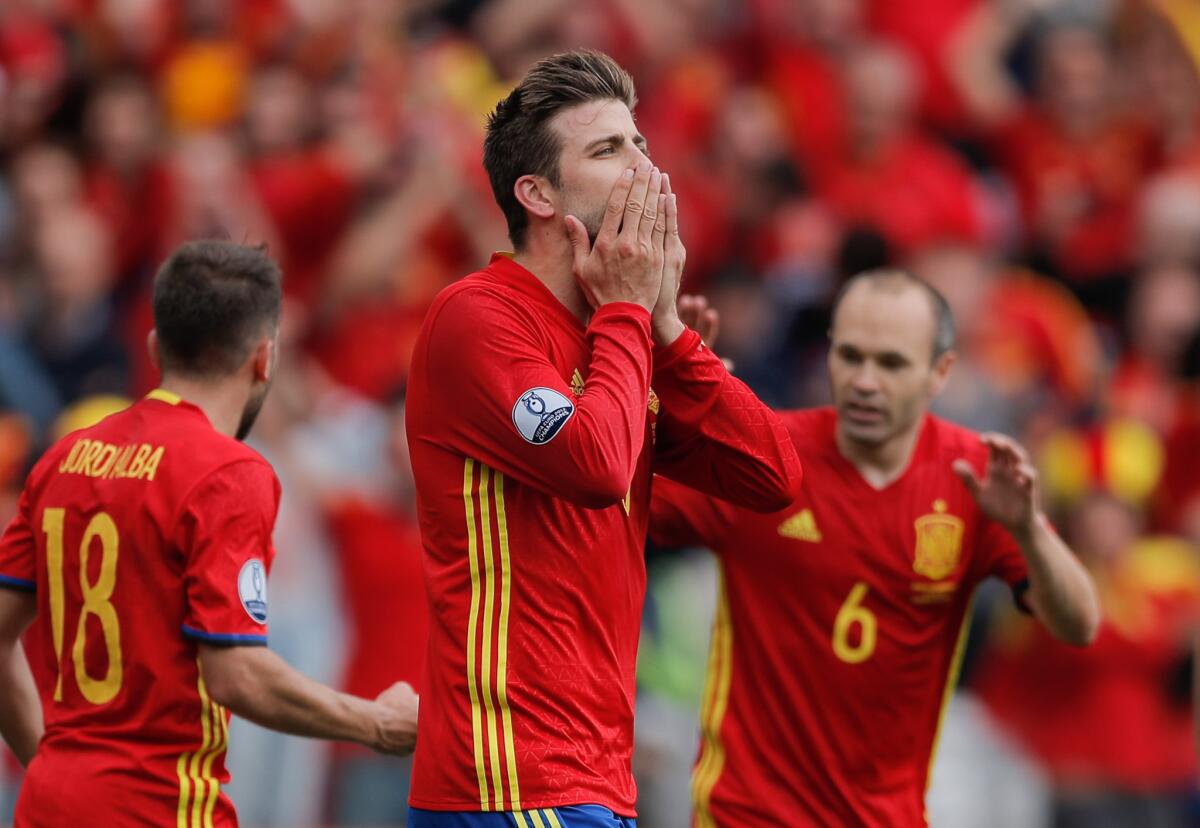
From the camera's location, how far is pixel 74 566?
469cm

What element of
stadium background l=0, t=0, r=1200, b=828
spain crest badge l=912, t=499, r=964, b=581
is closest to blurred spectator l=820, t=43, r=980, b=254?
stadium background l=0, t=0, r=1200, b=828

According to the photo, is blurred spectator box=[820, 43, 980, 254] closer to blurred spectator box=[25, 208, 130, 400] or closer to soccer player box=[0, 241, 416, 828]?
blurred spectator box=[25, 208, 130, 400]

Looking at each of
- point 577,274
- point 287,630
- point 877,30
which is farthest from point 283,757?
point 877,30

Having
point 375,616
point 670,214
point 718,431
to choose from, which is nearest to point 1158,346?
point 375,616

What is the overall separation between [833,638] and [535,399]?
1845 mm

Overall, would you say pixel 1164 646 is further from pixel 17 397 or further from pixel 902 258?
pixel 17 397

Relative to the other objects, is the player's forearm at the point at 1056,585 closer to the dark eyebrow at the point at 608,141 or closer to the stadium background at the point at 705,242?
the dark eyebrow at the point at 608,141

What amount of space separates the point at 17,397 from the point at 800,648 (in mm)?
5235

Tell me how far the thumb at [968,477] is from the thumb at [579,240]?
5.15 feet

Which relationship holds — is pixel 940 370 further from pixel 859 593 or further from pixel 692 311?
pixel 692 311

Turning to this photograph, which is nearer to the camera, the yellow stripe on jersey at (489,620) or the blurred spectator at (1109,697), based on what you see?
the yellow stripe on jersey at (489,620)

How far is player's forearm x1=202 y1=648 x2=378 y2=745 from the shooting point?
456 centimetres

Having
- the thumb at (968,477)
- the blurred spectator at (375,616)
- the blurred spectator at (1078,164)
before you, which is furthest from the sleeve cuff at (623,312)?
the blurred spectator at (1078,164)

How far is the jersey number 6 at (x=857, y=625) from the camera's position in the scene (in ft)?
18.6
